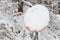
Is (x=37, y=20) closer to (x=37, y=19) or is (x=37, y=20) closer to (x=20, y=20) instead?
(x=37, y=19)

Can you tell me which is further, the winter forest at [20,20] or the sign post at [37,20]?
the winter forest at [20,20]

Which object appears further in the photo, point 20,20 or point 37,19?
point 20,20

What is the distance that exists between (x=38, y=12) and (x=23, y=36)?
0.34 metres

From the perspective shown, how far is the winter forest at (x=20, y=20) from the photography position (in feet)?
4.40

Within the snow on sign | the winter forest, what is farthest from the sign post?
the winter forest

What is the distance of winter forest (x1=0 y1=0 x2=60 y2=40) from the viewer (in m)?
1.34

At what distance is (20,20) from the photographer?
1383 mm

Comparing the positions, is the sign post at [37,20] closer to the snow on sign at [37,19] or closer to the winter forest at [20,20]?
the snow on sign at [37,19]

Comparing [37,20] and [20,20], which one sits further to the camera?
[20,20]

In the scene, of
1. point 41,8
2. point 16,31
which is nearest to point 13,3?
point 16,31

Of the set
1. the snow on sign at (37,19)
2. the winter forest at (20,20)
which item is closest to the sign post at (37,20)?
the snow on sign at (37,19)

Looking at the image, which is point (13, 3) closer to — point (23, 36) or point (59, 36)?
point (23, 36)

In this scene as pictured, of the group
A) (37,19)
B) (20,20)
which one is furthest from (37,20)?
(20,20)

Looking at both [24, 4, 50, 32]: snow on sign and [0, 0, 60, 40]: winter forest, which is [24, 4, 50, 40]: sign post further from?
[0, 0, 60, 40]: winter forest
